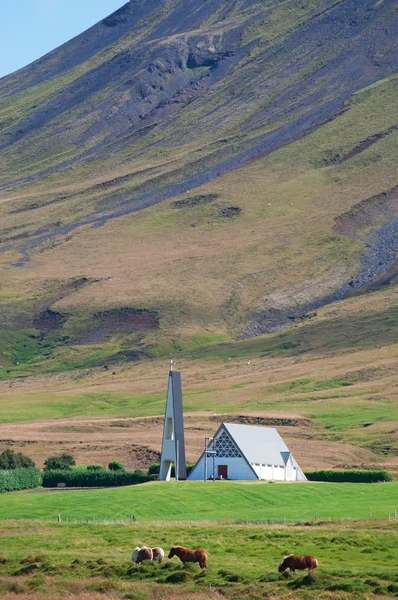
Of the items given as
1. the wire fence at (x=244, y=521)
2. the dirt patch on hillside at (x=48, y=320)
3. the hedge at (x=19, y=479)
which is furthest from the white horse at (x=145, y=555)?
the dirt patch on hillside at (x=48, y=320)

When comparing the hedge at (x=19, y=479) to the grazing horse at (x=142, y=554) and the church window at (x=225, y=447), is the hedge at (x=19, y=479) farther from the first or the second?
the grazing horse at (x=142, y=554)

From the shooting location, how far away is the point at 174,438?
69750 millimetres

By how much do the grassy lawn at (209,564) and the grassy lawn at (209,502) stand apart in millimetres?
4839

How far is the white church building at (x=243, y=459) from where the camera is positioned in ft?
232

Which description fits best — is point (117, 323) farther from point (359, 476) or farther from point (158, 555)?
point (158, 555)

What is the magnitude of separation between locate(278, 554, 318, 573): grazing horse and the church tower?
33830mm

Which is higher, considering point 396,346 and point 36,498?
point 36,498

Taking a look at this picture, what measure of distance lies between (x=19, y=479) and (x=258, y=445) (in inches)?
602

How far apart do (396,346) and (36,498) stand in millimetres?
102258

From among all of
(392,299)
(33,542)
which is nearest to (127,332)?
(392,299)

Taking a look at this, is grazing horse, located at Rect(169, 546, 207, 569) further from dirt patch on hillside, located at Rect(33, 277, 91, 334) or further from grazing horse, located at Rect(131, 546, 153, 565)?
dirt patch on hillside, located at Rect(33, 277, 91, 334)

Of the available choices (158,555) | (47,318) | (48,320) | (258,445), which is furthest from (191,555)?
(47,318)

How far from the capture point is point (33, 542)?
43281 millimetres

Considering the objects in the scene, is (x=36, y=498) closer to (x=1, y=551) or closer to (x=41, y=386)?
(x=1, y=551)
